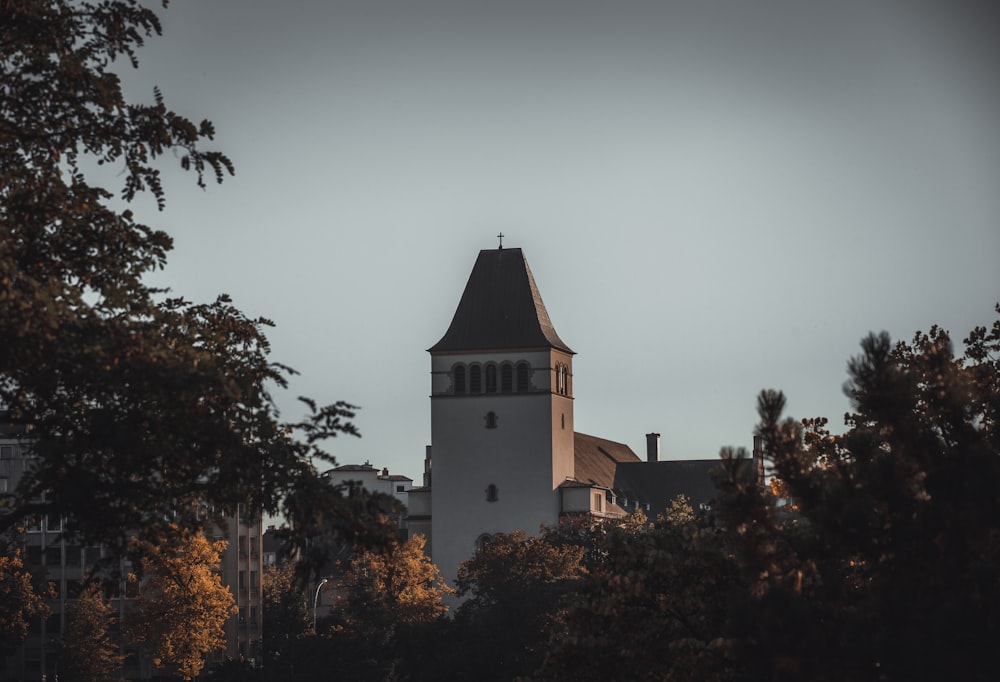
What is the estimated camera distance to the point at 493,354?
102 meters

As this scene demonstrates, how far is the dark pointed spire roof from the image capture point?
334ft

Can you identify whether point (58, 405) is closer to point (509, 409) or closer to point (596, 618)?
point (596, 618)

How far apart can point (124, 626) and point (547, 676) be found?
5157cm

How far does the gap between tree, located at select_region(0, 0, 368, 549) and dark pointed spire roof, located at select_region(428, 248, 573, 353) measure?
8353 centimetres

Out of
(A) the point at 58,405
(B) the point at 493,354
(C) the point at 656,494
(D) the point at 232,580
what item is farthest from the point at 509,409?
(A) the point at 58,405

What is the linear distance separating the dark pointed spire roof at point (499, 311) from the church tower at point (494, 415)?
0.21 ft

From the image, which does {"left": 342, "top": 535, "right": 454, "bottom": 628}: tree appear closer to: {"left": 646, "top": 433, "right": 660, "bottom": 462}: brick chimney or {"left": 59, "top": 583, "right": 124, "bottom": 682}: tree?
{"left": 59, "top": 583, "right": 124, "bottom": 682}: tree

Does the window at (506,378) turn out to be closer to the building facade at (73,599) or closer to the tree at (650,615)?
the building facade at (73,599)

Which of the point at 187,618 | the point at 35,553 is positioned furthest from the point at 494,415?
the point at 187,618

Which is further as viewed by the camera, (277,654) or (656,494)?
(656,494)

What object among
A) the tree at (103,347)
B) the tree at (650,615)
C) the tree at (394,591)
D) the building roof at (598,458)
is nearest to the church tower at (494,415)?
the building roof at (598,458)

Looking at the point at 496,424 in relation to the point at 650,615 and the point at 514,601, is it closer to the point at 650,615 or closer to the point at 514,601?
the point at 514,601

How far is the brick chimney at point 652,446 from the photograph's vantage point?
14812 centimetres

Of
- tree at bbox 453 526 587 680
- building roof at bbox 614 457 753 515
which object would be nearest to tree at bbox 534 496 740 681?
tree at bbox 453 526 587 680
